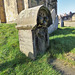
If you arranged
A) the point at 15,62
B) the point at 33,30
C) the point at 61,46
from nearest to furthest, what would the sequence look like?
the point at 15,62
the point at 33,30
the point at 61,46

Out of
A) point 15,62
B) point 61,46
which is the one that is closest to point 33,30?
point 15,62

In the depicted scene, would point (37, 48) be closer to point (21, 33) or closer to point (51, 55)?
point (51, 55)

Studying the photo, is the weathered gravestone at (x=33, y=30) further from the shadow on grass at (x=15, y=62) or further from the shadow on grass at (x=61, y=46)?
the shadow on grass at (x=61, y=46)

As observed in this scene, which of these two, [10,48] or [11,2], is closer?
[10,48]

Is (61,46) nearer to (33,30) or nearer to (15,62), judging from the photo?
(33,30)

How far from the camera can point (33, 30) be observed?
8.91 feet

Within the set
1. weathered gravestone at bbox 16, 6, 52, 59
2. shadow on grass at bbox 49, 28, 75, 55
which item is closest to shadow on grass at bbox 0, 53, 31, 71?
weathered gravestone at bbox 16, 6, 52, 59

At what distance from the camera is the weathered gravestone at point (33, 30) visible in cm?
259

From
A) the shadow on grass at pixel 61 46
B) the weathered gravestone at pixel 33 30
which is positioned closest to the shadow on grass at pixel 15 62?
the weathered gravestone at pixel 33 30

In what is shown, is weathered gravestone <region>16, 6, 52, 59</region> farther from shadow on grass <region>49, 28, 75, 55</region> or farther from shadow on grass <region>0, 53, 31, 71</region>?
shadow on grass <region>49, 28, 75, 55</region>

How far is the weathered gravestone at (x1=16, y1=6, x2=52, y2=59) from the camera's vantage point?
8.51 ft

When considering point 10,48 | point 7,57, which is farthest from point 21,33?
point 7,57

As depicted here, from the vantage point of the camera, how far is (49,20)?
327cm

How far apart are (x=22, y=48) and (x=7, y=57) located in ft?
2.34
